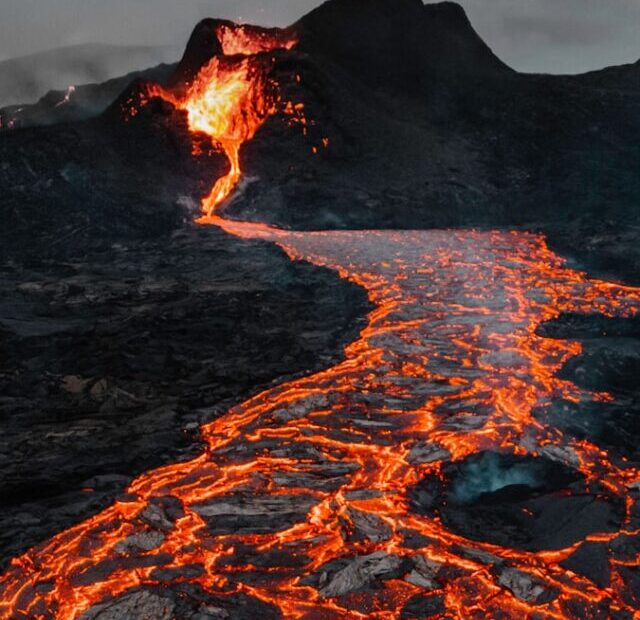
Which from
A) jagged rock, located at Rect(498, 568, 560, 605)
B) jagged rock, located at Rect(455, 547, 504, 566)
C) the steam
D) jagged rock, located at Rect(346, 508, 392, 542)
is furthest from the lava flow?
jagged rock, located at Rect(498, 568, 560, 605)

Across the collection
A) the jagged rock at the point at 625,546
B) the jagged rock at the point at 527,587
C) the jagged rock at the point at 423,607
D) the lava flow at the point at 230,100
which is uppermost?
the lava flow at the point at 230,100

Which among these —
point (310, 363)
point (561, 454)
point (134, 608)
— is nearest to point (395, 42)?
point (310, 363)

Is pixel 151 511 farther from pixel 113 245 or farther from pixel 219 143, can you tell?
pixel 219 143

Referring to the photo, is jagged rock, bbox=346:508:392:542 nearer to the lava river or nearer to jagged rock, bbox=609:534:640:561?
the lava river

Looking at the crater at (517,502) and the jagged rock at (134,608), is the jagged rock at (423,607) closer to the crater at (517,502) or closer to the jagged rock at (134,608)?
the crater at (517,502)

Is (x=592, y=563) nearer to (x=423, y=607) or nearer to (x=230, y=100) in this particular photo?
(x=423, y=607)

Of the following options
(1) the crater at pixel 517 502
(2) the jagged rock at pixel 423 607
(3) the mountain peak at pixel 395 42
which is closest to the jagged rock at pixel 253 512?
(1) the crater at pixel 517 502

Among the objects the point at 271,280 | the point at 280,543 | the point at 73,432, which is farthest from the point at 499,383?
the point at 271,280
